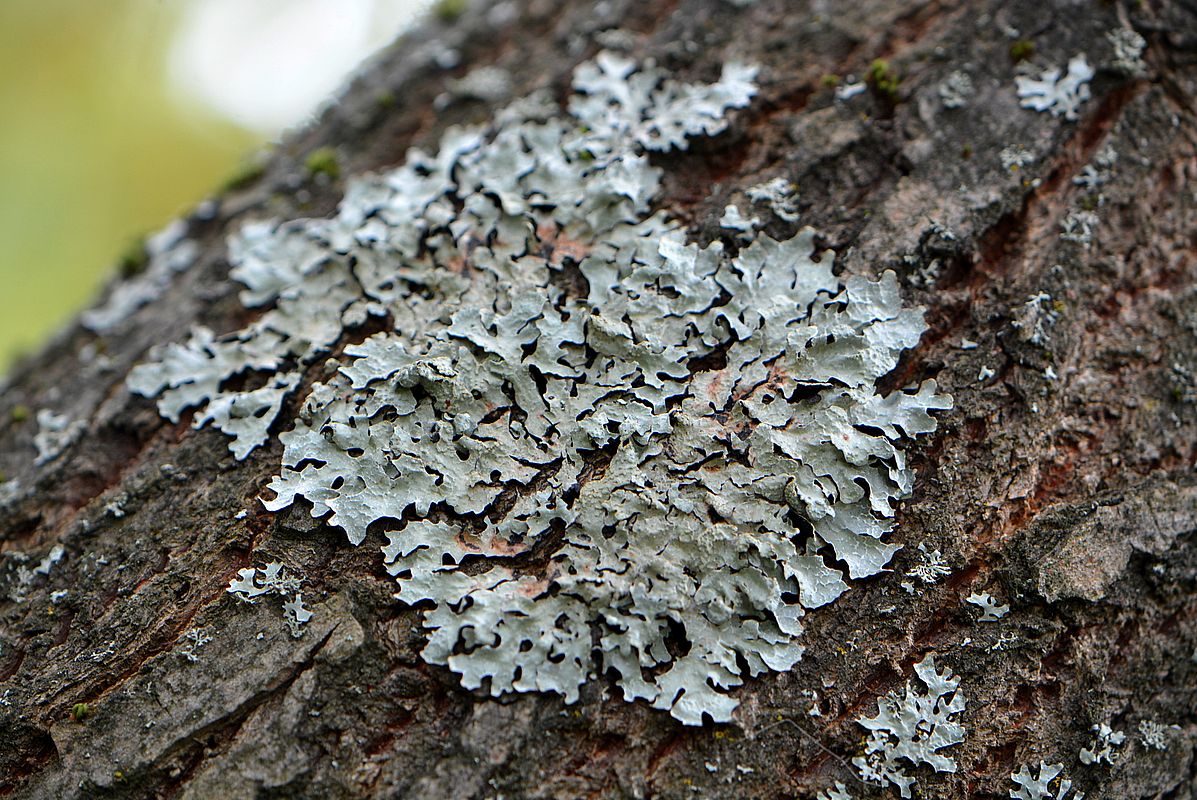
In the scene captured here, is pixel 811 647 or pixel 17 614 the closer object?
pixel 811 647

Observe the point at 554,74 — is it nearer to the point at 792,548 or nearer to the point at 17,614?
the point at 792,548

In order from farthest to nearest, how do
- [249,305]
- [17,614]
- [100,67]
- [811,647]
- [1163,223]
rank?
[100,67] < [249,305] < [1163,223] < [17,614] < [811,647]

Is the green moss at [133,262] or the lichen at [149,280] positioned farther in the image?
the green moss at [133,262]

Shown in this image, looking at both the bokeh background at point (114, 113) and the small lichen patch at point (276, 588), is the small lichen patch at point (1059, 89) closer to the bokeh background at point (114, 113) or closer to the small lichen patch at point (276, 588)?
the small lichen patch at point (276, 588)

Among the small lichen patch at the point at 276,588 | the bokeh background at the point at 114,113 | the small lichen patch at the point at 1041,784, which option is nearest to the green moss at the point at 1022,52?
the small lichen patch at the point at 1041,784

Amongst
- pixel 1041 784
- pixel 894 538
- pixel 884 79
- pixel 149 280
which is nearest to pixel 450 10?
pixel 149 280

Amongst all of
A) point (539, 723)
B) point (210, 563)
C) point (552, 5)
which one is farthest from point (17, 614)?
point (552, 5)

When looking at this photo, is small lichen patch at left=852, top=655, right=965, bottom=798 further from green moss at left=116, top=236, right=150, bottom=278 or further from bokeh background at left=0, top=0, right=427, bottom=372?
bokeh background at left=0, top=0, right=427, bottom=372
